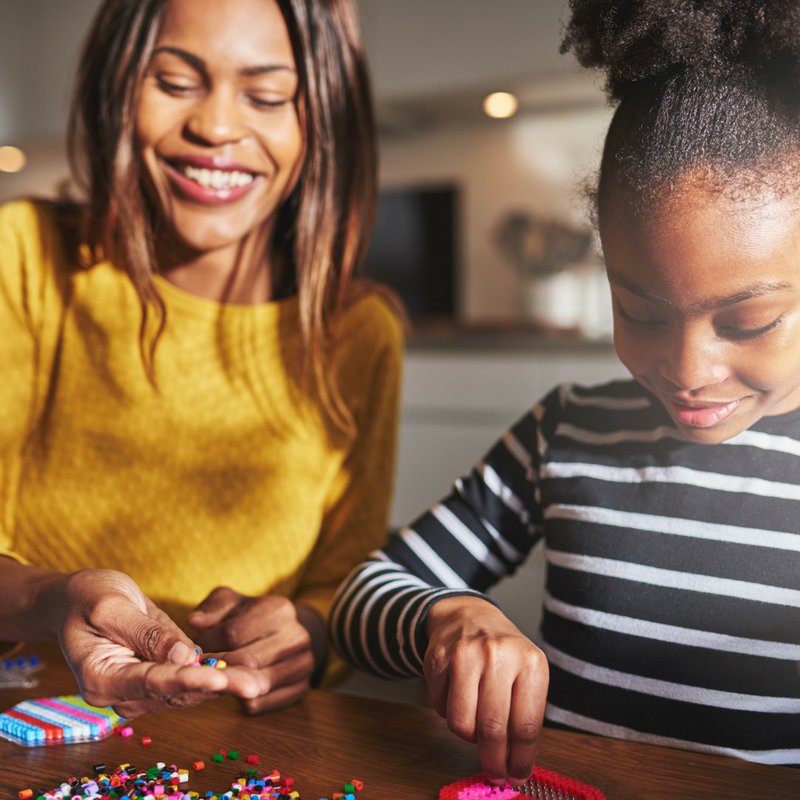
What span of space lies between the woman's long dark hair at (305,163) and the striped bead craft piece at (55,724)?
32 centimetres

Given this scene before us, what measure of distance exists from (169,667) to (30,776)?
138mm

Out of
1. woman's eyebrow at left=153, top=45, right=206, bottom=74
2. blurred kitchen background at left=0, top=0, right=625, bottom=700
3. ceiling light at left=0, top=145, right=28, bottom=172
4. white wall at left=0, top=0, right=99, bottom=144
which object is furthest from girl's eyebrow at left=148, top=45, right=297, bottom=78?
ceiling light at left=0, top=145, right=28, bottom=172

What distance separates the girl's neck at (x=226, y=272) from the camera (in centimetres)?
88

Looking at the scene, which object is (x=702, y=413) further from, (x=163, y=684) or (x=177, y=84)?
(x=177, y=84)

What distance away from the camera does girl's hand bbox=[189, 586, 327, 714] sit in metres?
0.63

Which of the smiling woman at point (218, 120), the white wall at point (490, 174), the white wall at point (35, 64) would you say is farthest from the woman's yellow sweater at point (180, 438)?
the white wall at point (35, 64)

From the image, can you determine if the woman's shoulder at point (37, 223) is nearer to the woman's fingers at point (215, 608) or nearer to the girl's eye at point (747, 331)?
the woman's fingers at point (215, 608)

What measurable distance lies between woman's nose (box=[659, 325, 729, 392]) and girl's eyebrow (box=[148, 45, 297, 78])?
40 cm

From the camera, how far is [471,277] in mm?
3170

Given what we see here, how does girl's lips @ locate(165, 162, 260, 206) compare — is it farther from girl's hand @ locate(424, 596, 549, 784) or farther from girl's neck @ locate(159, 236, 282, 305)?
girl's hand @ locate(424, 596, 549, 784)

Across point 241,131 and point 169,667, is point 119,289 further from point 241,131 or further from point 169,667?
point 169,667

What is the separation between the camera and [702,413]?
1.77ft

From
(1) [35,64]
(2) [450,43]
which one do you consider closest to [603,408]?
(2) [450,43]

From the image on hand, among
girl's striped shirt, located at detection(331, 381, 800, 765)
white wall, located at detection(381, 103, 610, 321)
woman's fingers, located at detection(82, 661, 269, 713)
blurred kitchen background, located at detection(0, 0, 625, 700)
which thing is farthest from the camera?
white wall, located at detection(381, 103, 610, 321)
